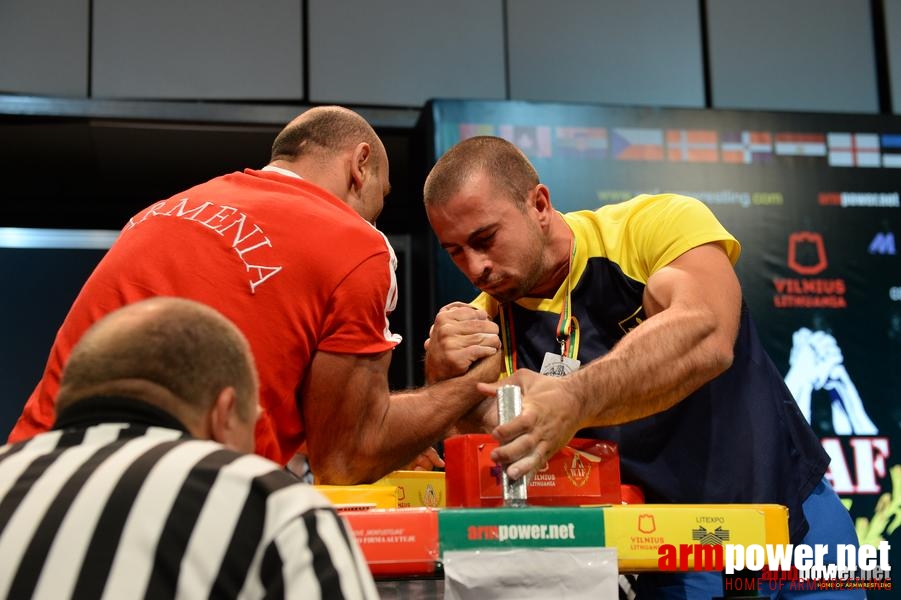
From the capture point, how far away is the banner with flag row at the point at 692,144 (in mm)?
4316

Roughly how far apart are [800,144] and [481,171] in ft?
8.58

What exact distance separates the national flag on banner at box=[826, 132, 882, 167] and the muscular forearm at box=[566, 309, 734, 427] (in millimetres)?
2921

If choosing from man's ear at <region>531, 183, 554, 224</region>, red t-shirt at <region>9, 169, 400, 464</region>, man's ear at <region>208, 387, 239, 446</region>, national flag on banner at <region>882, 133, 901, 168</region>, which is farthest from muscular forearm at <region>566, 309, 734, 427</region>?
national flag on banner at <region>882, 133, 901, 168</region>

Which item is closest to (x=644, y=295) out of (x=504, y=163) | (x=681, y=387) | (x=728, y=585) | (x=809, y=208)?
(x=681, y=387)

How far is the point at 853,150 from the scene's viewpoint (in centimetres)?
461

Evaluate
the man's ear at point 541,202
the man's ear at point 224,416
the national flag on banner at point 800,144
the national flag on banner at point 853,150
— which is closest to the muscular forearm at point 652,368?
the man's ear at point 541,202

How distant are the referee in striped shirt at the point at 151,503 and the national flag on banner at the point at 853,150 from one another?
4.00m

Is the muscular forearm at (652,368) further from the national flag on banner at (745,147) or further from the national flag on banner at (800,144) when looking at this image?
the national flag on banner at (800,144)

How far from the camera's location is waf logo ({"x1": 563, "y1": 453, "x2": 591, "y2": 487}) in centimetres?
173

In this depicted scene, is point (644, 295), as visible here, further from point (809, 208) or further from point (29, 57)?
point (29, 57)

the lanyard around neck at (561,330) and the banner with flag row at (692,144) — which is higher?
the banner with flag row at (692,144)

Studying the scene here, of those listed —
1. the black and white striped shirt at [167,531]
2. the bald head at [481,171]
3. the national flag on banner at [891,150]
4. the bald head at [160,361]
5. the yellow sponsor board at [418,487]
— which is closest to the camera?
the black and white striped shirt at [167,531]

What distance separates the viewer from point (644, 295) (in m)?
2.18

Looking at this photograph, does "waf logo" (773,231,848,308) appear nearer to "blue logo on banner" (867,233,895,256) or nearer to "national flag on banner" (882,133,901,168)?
"blue logo on banner" (867,233,895,256)
